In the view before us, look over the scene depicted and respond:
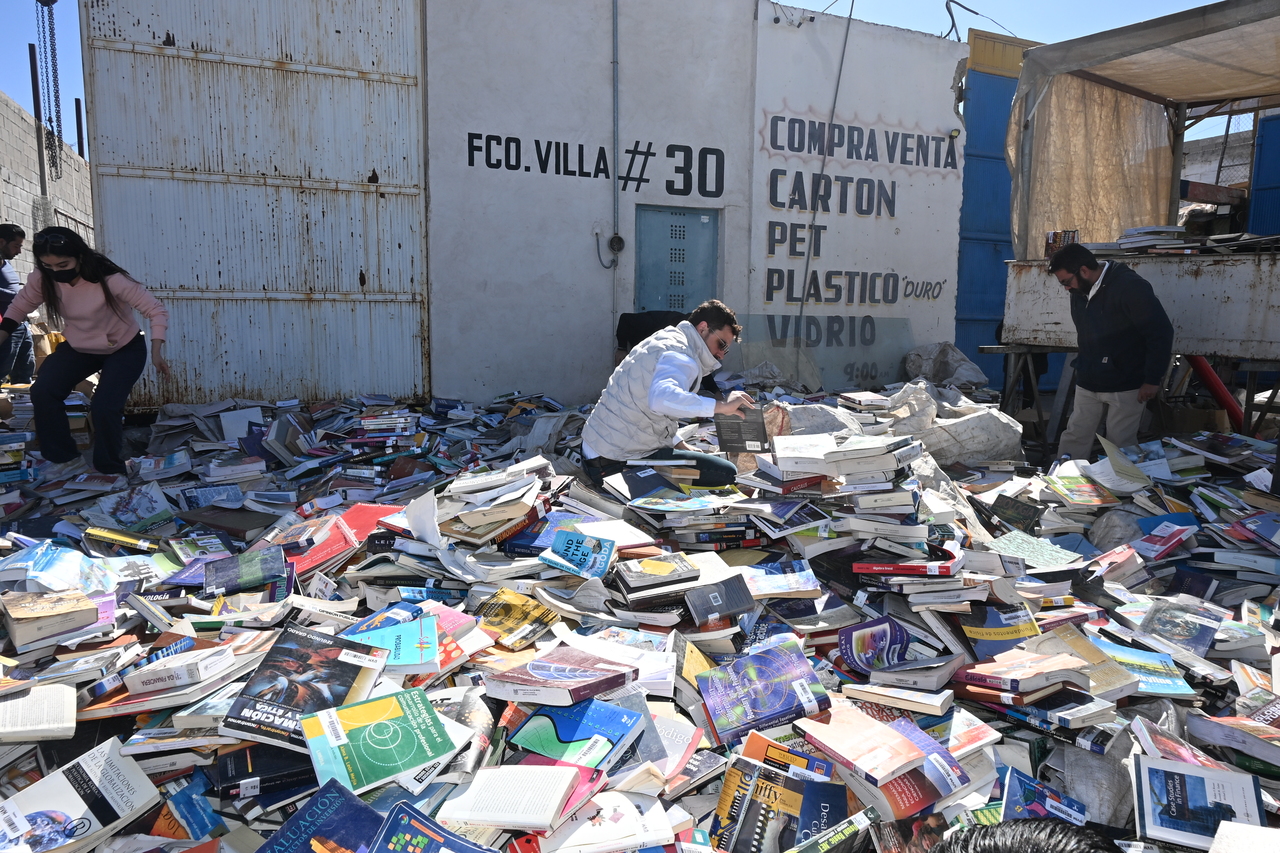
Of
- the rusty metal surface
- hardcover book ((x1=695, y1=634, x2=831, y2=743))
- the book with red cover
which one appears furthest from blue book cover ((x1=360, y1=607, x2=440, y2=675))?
the rusty metal surface

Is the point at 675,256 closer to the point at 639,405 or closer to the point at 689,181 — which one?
the point at 689,181

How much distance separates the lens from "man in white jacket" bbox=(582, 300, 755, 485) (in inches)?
160

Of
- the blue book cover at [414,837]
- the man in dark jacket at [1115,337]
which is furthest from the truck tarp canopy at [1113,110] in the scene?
the blue book cover at [414,837]

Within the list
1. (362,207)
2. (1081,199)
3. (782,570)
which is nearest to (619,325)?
(362,207)

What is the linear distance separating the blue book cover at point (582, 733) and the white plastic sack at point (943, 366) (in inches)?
311

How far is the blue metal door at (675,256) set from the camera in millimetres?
8711

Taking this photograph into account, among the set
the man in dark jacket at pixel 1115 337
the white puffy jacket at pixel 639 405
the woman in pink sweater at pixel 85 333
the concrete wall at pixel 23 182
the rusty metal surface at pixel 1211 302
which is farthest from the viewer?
the concrete wall at pixel 23 182

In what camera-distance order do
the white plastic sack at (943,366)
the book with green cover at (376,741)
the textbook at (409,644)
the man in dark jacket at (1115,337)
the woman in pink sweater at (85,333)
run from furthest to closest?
the white plastic sack at (943,366) < the man in dark jacket at (1115,337) < the woman in pink sweater at (85,333) < the textbook at (409,644) < the book with green cover at (376,741)

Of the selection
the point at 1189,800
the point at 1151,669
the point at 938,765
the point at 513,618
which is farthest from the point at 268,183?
the point at 1189,800

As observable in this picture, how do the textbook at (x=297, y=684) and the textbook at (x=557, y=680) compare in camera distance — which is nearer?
the textbook at (x=297, y=684)

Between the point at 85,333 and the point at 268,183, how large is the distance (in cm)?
267

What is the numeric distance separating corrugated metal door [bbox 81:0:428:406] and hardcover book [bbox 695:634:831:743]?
5971mm

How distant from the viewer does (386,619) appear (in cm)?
284

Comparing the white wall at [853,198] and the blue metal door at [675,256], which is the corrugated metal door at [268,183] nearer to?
the blue metal door at [675,256]
